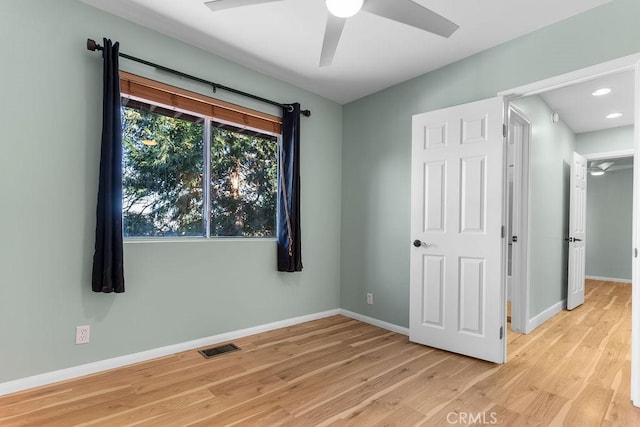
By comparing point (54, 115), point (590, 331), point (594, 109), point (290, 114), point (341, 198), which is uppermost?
point (594, 109)

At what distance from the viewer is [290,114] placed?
344 cm

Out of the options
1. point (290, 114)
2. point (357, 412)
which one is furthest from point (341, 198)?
point (357, 412)

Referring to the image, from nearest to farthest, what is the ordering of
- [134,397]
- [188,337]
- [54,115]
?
[134,397], [54,115], [188,337]

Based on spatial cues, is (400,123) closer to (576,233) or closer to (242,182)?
(242,182)

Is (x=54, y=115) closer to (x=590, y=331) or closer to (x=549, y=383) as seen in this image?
(x=549, y=383)

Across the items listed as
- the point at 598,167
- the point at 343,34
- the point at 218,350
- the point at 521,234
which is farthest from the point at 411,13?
the point at 598,167

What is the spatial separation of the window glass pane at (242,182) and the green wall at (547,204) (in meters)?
2.60

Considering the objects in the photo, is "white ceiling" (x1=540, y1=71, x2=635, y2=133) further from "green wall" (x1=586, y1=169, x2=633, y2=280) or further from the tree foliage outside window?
the tree foliage outside window

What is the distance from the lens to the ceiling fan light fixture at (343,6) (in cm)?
163

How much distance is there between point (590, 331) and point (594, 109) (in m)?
2.66

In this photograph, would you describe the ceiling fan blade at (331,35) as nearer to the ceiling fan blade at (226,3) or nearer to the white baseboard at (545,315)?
the ceiling fan blade at (226,3)

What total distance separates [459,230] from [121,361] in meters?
2.83

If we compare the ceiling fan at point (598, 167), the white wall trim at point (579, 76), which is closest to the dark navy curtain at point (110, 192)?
the white wall trim at point (579, 76)

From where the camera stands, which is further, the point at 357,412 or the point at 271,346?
the point at 271,346
